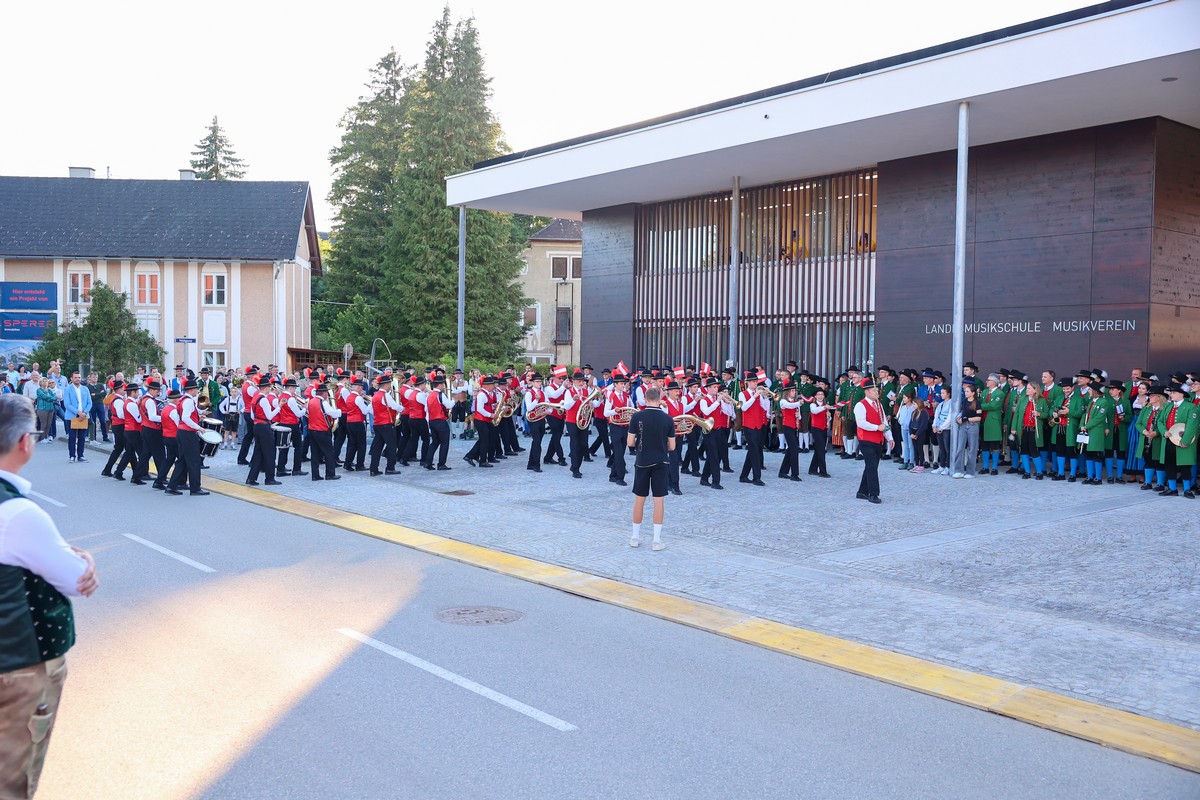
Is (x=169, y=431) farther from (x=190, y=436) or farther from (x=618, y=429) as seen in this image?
(x=618, y=429)

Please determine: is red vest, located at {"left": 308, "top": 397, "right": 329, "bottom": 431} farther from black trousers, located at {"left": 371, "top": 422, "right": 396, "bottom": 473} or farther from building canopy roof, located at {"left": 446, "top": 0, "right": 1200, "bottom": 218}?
building canopy roof, located at {"left": 446, "top": 0, "right": 1200, "bottom": 218}

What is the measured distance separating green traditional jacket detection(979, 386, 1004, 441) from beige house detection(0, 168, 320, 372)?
36132 millimetres

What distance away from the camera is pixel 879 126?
1992 centimetres

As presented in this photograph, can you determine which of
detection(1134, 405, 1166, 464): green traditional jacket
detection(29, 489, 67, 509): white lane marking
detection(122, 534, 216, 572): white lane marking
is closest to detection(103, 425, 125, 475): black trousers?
detection(29, 489, 67, 509): white lane marking

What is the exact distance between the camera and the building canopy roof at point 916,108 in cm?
1595

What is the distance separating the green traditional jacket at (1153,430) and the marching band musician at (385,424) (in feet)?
43.3

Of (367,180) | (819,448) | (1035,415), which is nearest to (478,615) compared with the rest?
(819,448)

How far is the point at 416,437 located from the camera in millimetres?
20312

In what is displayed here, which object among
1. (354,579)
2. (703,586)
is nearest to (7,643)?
(354,579)

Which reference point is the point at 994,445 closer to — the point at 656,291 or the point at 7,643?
the point at 656,291

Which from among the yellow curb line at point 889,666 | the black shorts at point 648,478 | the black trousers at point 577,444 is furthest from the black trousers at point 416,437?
the black shorts at point 648,478

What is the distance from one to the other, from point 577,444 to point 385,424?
3.75m

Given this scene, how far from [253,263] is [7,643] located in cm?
4618

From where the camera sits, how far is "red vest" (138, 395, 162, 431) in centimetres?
1709
